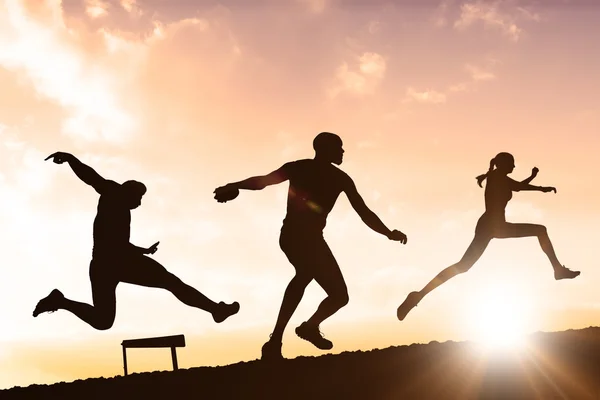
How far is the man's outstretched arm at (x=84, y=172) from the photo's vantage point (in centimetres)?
955

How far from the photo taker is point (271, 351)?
987cm

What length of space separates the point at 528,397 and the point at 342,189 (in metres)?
3.38

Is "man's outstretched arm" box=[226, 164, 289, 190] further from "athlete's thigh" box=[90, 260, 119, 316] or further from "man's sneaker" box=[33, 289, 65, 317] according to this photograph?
"man's sneaker" box=[33, 289, 65, 317]

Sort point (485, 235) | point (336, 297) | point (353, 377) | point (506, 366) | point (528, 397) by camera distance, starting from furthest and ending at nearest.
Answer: point (485, 235)
point (336, 297)
point (506, 366)
point (353, 377)
point (528, 397)

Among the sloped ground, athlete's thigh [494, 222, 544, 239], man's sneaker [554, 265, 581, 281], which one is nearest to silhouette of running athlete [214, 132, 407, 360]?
the sloped ground

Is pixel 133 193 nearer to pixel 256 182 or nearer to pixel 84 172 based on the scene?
pixel 84 172

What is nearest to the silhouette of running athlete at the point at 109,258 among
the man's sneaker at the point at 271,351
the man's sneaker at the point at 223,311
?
the man's sneaker at the point at 223,311

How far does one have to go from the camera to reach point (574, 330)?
13.1 metres

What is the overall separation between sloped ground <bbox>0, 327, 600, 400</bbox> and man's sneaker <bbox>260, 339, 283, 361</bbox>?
113 millimetres

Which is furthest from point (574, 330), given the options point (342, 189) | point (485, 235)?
point (342, 189)

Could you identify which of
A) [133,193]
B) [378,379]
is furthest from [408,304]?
[133,193]

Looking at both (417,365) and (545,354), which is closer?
(417,365)

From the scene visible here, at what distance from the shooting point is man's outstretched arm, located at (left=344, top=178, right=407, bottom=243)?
994 cm

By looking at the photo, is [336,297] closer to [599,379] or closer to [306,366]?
[306,366]
